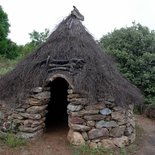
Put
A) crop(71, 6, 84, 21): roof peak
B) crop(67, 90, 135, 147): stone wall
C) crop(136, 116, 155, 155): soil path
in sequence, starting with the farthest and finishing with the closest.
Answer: crop(71, 6, 84, 21): roof peak → crop(136, 116, 155, 155): soil path → crop(67, 90, 135, 147): stone wall

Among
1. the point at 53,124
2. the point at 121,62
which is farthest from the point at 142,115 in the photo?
the point at 53,124

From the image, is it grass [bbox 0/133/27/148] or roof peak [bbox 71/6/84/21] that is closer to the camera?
grass [bbox 0/133/27/148]

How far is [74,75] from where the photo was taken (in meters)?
7.62

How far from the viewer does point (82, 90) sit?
7.44 meters

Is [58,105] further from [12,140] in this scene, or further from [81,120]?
[12,140]

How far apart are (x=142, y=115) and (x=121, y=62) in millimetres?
2686

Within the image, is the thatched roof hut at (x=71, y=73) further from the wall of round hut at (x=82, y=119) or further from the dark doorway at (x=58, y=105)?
the dark doorway at (x=58, y=105)

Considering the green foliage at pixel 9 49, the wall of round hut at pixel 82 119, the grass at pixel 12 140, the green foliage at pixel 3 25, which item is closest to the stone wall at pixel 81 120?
the wall of round hut at pixel 82 119

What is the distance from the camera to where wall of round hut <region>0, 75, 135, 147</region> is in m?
7.57

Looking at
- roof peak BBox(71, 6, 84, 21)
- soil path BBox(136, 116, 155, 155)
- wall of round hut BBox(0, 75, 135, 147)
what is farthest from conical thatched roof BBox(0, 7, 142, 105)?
soil path BBox(136, 116, 155, 155)

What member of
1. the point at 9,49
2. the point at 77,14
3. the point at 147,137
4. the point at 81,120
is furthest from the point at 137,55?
the point at 9,49

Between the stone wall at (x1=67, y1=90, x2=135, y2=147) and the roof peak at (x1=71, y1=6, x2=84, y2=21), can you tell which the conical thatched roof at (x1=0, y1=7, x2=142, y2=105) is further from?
the roof peak at (x1=71, y1=6, x2=84, y2=21)

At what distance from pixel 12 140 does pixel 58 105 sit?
110 inches

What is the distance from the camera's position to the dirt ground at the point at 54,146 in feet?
24.0
